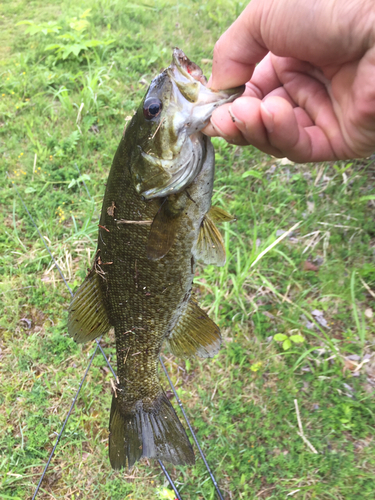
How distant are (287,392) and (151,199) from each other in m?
1.75

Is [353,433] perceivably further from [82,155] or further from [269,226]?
[82,155]

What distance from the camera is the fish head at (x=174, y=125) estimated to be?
1224 millimetres

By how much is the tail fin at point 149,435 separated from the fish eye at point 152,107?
4.67 ft

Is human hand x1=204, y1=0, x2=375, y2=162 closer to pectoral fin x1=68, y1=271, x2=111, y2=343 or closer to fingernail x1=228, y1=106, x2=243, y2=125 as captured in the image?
fingernail x1=228, y1=106, x2=243, y2=125

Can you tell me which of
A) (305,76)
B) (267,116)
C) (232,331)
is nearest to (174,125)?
(267,116)

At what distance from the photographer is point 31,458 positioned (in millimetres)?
2324

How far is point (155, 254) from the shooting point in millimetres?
1378

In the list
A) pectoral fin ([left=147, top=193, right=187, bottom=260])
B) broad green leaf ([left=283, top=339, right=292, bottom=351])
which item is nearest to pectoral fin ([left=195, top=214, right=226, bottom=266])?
pectoral fin ([left=147, top=193, right=187, bottom=260])

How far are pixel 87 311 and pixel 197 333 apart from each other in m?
0.56

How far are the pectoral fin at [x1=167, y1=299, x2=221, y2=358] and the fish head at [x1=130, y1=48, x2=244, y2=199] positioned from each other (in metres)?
0.67

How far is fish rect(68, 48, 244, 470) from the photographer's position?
1253 millimetres

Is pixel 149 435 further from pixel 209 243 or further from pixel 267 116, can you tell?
pixel 267 116

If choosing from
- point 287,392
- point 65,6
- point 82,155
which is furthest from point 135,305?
point 65,6

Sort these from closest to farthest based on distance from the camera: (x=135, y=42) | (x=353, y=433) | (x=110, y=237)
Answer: (x=110, y=237), (x=353, y=433), (x=135, y=42)
